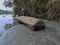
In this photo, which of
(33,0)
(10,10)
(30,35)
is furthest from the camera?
(10,10)

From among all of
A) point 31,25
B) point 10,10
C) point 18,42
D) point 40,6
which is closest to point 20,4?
point 40,6

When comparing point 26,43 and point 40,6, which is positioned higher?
point 26,43

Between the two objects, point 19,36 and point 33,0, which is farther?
point 33,0

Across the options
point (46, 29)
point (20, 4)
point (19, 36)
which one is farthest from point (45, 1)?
point (19, 36)

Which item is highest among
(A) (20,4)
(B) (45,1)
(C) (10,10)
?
(B) (45,1)

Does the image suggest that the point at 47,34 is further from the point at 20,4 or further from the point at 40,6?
the point at 20,4

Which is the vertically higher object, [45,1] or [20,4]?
[45,1]

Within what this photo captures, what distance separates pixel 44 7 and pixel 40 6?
0.12 meters

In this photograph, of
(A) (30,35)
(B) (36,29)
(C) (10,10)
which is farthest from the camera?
(C) (10,10)

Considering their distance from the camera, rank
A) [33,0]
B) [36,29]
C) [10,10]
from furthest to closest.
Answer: [10,10]
[33,0]
[36,29]

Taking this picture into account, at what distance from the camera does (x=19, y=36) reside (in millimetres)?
1928

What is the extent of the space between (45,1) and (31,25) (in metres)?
2.19

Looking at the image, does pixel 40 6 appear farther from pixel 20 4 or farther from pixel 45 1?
pixel 20 4

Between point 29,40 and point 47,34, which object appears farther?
point 47,34
